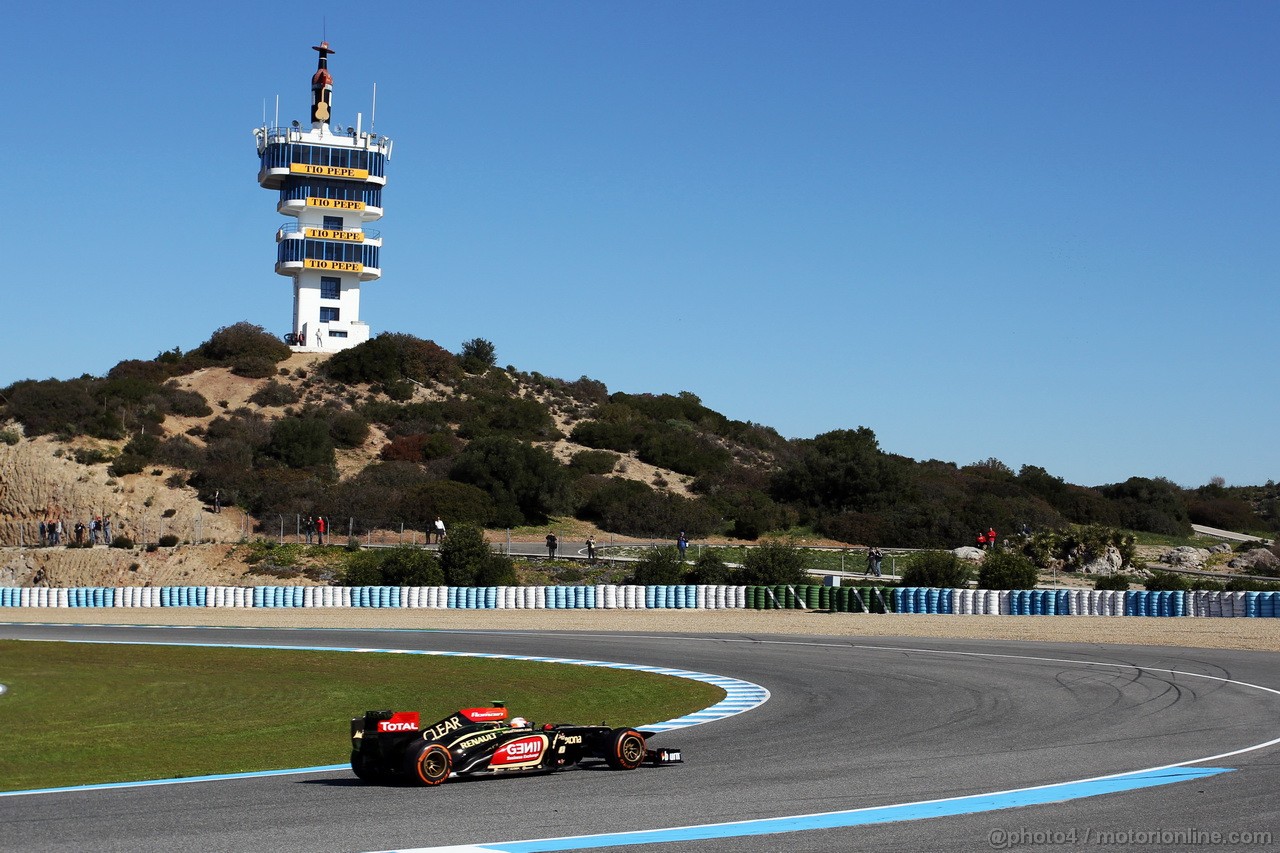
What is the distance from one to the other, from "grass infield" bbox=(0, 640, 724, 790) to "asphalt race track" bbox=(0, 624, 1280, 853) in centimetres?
99

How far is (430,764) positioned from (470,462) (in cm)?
6725

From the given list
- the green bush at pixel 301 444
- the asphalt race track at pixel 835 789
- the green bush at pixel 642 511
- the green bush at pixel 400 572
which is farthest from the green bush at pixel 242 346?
the asphalt race track at pixel 835 789

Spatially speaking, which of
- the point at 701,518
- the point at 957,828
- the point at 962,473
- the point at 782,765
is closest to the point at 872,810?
the point at 957,828

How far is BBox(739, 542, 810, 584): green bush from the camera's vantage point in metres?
50.2

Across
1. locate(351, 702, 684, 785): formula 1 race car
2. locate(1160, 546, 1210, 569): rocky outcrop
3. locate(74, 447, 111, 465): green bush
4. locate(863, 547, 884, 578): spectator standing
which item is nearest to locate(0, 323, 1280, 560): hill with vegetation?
locate(74, 447, 111, 465): green bush

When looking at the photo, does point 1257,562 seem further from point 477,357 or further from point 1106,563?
point 477,357

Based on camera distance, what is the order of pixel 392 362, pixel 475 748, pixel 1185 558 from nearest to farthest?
pixel 475 748 < pixel 1185 558 < pixel 392 362

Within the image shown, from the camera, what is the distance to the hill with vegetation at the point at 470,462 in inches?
2960

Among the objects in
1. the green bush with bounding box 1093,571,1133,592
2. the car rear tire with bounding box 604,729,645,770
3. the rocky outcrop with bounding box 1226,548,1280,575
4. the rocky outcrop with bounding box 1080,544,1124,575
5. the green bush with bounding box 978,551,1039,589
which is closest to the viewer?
the car rear tire with bounding box 604,729,645,770

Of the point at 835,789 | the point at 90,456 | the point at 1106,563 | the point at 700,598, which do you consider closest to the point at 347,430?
the point at 90,456

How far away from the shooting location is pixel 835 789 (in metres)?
11.6

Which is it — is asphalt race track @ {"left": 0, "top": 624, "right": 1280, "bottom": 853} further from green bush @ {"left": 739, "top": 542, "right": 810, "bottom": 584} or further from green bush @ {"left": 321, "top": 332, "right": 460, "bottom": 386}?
green bush @ {"left": 321, "top": 332, "right": 460, "bottom": 386}

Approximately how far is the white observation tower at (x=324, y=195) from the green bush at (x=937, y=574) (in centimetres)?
5734

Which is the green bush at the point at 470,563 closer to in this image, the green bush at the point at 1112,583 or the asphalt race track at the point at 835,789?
the green bush at the point at 1112,583
